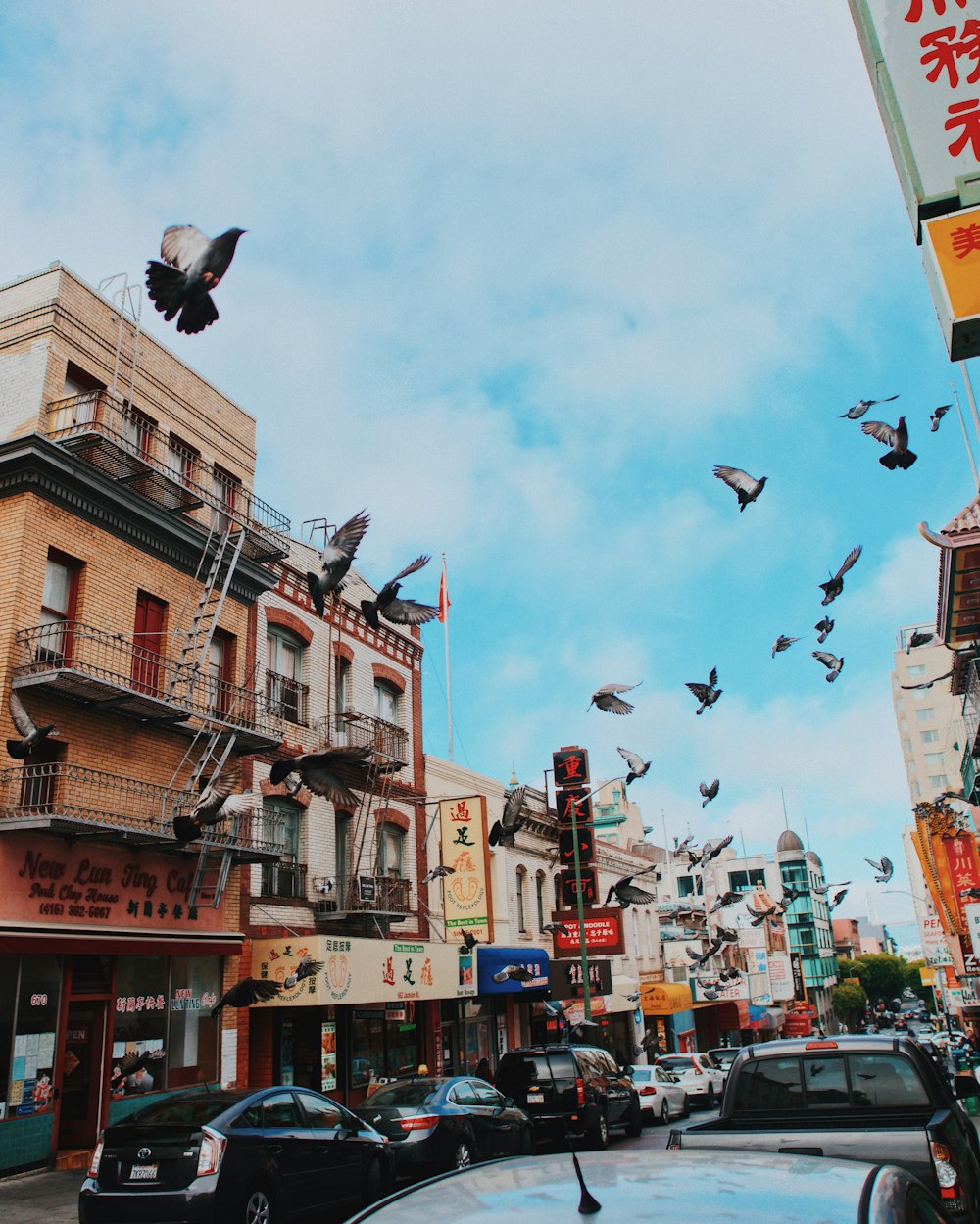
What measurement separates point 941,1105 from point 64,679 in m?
13.3

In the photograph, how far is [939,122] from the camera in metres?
9.31

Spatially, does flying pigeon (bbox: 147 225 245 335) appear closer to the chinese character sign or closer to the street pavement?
the chinese character sign

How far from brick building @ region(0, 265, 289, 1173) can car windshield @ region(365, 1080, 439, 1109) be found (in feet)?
14.5

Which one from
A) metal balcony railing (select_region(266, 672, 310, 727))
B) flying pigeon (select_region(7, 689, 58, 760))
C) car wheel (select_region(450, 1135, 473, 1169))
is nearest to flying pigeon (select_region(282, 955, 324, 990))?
car wheel (select_region(450, 1135, 473, 1169))

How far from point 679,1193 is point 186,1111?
9.79 m

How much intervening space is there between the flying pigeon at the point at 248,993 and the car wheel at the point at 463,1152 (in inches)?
199

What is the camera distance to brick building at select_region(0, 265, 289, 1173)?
16000mm

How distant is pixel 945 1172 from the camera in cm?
649

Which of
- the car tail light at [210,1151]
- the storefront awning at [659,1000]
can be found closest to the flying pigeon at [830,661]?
the car tail light at [210,1151]

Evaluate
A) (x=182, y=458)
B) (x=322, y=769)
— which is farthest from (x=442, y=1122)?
(x=182, y=458)

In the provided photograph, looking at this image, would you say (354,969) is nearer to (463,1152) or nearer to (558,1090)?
(558,1090)

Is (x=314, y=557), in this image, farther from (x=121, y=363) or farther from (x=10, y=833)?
(x=10, y=833)

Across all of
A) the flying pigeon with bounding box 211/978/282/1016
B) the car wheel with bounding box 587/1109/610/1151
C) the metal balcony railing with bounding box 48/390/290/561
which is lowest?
the car wheel with bounding box 587/1109/610/1151

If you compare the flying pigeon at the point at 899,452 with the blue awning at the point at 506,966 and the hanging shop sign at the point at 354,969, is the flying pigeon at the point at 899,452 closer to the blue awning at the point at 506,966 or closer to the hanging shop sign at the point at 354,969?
the hanging shop sign at the point at 354,969
